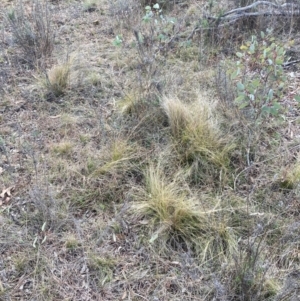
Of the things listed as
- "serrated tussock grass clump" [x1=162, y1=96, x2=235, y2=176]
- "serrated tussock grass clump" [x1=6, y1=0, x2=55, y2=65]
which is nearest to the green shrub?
"serrated tussock grass clump" [x1=162, y1=96, x2=235, y2=176]

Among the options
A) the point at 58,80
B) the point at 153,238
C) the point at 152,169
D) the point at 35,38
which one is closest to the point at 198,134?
the point at 152,169

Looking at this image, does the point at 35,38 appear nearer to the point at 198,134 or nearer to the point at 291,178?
the point at 198,134

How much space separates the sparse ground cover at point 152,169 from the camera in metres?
1.79

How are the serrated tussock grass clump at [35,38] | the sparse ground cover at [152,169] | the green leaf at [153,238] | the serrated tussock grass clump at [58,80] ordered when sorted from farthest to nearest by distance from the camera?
1. the serrated tussock grass clump at [35,38]
2. the serrated tussock grass clump at [58,80]
3. the green leaf at [153,238]
4. the sparse ground cover at [152,169]

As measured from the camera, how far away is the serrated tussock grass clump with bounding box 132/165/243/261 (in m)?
1.88

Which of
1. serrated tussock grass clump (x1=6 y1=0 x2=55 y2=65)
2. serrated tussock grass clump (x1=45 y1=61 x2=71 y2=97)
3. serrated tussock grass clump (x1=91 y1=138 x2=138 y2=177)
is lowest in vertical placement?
serrated tussock grass clump (x1=91 y1=138 x2=138 y2=177)

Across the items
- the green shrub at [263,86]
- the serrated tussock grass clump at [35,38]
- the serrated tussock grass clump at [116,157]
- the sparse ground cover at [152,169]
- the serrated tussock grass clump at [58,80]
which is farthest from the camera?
the serrated tussock grass clump at [35,38]

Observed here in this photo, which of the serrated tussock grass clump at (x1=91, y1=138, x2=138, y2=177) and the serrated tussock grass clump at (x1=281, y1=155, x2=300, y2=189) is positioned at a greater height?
the serrated tussock grass clump at (x1=91, y1=138, x2=138, y2=177)

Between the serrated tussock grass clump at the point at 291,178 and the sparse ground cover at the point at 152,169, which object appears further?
the serrated tussock grass clump at the point at 291,178

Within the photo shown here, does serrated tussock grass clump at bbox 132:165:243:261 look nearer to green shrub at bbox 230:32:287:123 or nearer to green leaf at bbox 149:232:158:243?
green leaf at bbox 149:232:158:243

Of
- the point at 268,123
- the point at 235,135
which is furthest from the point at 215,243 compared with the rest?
the point at 268,123

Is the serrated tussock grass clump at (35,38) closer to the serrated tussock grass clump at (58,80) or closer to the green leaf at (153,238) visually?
the serrated tussock grass clump at (58,80)

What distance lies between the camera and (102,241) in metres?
1.97

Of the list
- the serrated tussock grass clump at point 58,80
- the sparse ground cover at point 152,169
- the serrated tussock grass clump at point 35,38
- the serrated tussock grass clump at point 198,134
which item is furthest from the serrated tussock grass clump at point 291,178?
the serrated tussock grass clump at point 35,38
